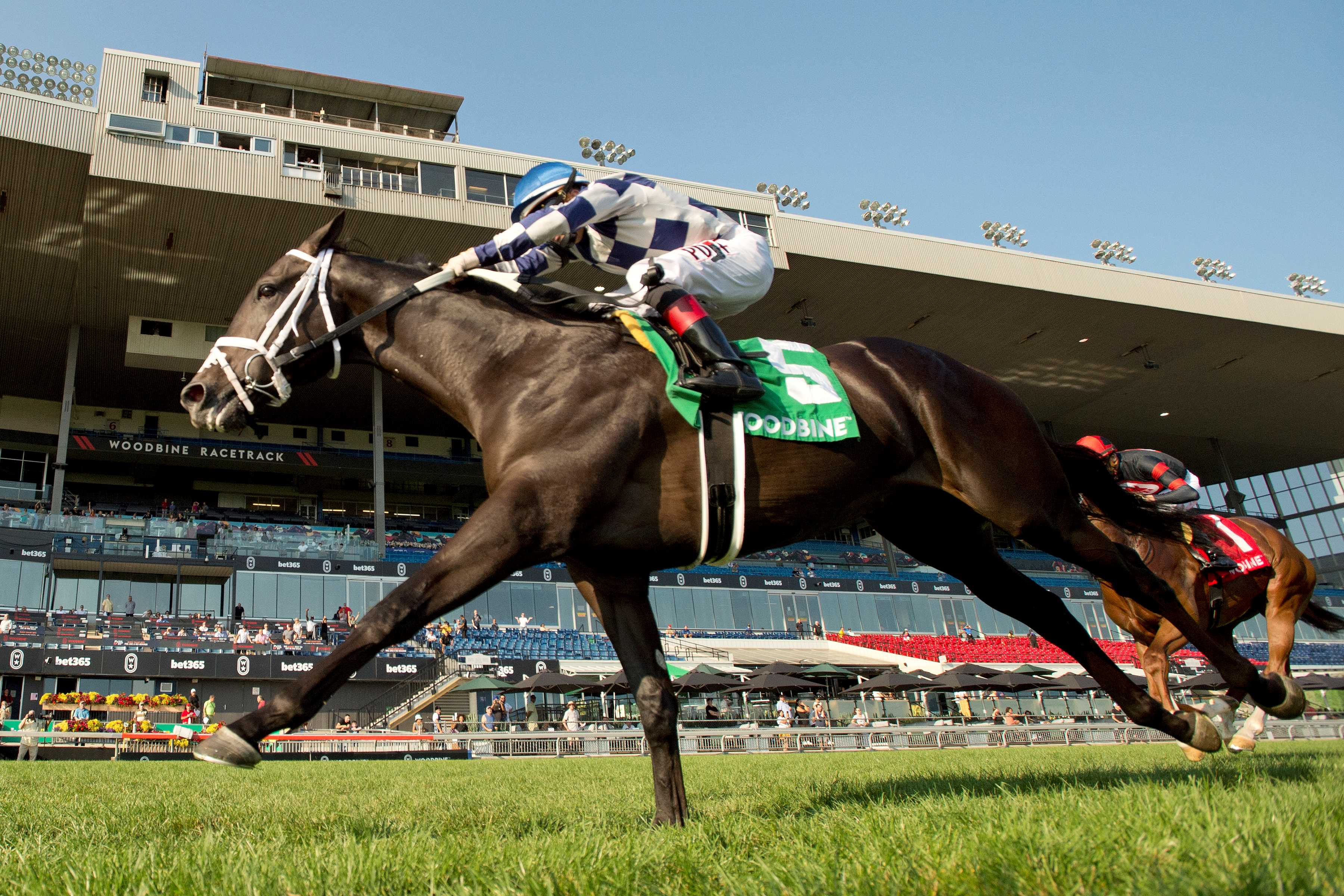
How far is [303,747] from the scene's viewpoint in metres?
18.9

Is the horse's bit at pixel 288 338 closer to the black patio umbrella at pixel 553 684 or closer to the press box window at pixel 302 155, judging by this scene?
the black patio umbrella at pixel 553 684

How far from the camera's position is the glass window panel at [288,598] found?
112 ft

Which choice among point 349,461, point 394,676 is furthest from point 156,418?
point 394,676

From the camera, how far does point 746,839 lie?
294cm

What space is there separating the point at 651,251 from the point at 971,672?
25.4 metres

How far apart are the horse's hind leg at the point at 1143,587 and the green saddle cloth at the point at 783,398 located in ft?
Answer: 3.61

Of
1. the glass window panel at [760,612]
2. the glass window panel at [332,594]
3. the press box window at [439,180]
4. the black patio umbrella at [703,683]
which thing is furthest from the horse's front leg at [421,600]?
the glass window panel at [760,612]

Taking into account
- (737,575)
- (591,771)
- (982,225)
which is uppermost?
(982,225)

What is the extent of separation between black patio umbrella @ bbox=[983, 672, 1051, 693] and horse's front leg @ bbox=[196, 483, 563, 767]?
25.1 m

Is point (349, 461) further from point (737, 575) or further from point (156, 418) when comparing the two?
point (737, 575)

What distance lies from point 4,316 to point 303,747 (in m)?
26.9

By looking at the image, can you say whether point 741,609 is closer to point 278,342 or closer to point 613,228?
point 613,228

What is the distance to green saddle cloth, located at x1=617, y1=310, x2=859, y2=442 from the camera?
3.82 metres

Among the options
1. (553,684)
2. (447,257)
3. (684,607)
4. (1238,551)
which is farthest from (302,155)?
(1238,551)
